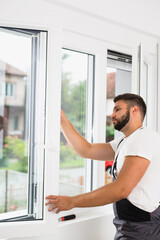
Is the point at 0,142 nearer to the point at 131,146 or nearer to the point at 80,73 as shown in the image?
the point at 131,146

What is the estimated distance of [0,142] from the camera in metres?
1.58

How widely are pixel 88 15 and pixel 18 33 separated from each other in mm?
671

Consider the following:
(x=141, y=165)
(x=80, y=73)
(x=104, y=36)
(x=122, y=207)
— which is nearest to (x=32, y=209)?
(x=122, y=207)

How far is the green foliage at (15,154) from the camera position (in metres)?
1.59

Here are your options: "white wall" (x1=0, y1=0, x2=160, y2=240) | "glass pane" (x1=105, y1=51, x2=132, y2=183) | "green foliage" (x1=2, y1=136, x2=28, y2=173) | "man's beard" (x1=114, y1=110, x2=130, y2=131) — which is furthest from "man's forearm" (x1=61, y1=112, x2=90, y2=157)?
"glass pane" (x1=105, y1=51, x2=132, y2=183)

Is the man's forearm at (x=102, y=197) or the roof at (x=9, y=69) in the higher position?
the roof at (x=9, y=69)

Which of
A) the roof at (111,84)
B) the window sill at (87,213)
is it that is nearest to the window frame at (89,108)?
the window sill at (87,213)

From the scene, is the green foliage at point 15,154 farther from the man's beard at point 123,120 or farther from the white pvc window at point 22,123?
the man's beard at point 123,120

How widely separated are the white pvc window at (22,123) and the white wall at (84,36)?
7 centimetres

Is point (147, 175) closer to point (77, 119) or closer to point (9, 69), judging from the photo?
point (77, 119)

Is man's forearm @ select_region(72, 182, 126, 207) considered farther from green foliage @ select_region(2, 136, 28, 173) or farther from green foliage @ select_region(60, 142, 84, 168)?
green foliage @ select_region(60, 142, 84, 168)

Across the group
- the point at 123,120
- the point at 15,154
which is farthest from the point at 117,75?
the point at 15,154

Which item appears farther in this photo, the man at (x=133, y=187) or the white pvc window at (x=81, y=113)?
the white pvc window at (x=81, y=113)

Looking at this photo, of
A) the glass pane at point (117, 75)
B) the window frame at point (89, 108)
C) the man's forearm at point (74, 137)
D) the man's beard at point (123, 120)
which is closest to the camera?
the man's beard at point (123, 120)
